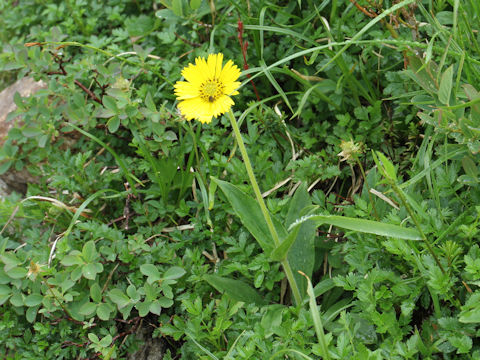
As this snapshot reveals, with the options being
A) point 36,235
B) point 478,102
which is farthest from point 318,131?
point 36,235

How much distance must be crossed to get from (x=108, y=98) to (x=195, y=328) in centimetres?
110

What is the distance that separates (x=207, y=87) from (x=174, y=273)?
A: 74 cm

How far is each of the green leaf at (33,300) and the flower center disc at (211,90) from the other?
3.44 ft

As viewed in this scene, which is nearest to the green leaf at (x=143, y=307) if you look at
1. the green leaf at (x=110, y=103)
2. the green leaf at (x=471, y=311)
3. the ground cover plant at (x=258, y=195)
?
the ground cover plant at (x=258, y=195)

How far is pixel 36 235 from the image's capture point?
2.29 metres

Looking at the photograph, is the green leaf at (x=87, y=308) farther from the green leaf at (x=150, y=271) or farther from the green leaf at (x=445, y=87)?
the green leaf at (x=445, y=87)

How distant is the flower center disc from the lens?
5.20 ft

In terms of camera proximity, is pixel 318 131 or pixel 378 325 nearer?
pixel 378 325

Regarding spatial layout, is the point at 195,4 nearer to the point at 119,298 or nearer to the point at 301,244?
the point at 301,244

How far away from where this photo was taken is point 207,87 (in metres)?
1.61

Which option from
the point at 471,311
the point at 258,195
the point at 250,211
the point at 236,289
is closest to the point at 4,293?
the point at 236,289

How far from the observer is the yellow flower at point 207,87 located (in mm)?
1569

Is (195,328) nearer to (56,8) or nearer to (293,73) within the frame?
(293,73)

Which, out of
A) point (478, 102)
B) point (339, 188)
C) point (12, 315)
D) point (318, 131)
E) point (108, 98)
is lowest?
point (12, 315)
